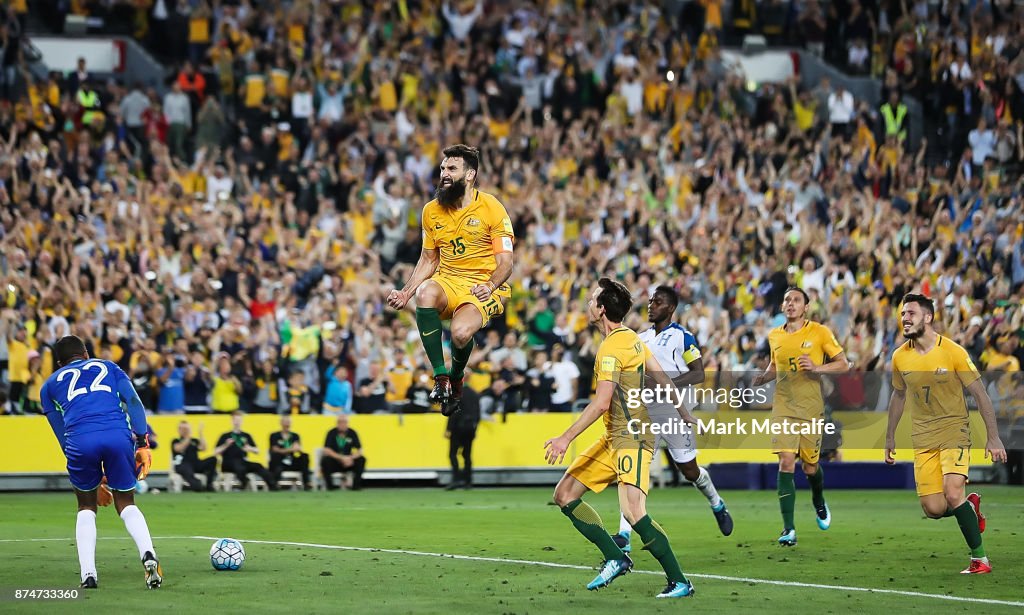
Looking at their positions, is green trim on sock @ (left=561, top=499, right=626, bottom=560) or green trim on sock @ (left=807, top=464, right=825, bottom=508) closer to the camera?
green trim on sock @ (left=561, top=499, right=626, bottom=560)

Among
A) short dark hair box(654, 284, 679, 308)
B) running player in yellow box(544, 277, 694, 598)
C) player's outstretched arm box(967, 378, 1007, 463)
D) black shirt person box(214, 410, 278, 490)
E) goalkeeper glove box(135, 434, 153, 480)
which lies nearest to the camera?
running player in yellow box(544, 277, 694, 598)

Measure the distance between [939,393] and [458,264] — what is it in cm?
434

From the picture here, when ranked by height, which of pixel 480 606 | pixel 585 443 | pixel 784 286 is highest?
pixel 480 606

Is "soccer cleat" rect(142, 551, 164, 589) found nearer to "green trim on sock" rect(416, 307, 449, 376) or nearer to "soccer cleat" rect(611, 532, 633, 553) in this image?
"green trim on sock" rect(416, 307, 449, 376)

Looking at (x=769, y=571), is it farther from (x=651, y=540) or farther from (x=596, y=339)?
(x=596, y=339)

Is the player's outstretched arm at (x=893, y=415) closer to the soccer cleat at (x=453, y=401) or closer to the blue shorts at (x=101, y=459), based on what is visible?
the soccer cleat at (x=453, y=401)

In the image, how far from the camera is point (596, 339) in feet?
90.0

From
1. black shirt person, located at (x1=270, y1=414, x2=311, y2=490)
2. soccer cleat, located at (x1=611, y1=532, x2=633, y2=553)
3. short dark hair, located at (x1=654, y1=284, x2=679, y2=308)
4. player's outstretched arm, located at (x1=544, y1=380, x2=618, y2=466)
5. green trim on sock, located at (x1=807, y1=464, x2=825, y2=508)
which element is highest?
player's outstretched arm, located at (x1=544, y1=380, x2=618, y2=466)

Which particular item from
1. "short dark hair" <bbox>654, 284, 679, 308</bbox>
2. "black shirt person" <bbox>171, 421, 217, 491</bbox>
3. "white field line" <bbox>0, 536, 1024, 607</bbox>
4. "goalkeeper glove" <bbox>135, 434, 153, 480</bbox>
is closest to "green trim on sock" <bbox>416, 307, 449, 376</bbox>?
"white field line" <bbox>0, 536, 1024, 607</bbox>

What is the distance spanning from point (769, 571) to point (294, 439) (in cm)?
1298

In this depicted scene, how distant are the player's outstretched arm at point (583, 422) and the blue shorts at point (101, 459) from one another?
3.48 meters

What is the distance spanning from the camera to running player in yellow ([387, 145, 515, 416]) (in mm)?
13055

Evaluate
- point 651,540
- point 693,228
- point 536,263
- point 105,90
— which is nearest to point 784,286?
point 693,228

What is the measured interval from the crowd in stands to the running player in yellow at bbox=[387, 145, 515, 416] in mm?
12099
